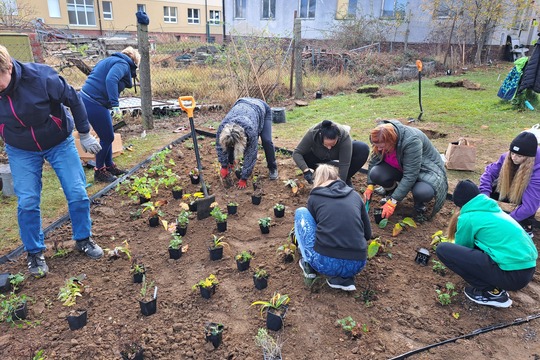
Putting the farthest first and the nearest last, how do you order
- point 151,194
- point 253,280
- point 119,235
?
1. point 151,194
2. point 119,235
3. point 253,280

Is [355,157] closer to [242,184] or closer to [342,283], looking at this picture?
[242,184]

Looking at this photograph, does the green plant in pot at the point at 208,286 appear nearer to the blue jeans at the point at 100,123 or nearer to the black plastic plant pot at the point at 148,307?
the black plastic plant pot at the point at 148,307

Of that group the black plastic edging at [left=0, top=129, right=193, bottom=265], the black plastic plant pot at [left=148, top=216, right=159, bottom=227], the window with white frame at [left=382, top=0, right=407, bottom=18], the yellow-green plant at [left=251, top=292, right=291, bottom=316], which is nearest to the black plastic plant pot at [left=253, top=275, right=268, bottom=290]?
the yellow-green plant at [left=251, top=292, right=291, bottom=316]

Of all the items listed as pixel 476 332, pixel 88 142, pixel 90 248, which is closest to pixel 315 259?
pixel 476 332

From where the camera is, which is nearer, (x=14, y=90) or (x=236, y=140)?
(x=14, y=90)

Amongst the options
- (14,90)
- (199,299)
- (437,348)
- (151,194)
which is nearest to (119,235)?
(151,194)

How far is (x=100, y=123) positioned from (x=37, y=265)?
219 centimetres

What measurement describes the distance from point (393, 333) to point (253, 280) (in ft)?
3.80

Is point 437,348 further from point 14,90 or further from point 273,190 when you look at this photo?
point 14,90

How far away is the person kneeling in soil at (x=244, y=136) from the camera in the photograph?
4152 mm

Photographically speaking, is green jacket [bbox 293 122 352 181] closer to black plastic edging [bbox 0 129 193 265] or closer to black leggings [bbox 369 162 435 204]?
black leggings [bbox 369 162 435 204]

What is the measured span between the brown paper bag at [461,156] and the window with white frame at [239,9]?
2204cm

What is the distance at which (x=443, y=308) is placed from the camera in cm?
286

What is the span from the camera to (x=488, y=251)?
2.74 m
